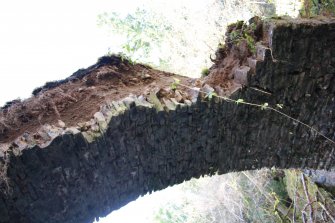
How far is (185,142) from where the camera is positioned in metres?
3.23

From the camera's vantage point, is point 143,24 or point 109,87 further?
point 143,24

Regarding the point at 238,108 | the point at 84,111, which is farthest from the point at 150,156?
the point at 238,108

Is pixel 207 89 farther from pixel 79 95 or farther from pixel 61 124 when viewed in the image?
pixel 61 124

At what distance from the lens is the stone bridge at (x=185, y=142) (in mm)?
2627

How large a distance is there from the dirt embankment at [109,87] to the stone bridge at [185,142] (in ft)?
0.51

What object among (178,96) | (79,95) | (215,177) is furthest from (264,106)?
(215,177)

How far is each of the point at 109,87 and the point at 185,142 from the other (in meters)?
0.82

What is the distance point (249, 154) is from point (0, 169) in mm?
2222

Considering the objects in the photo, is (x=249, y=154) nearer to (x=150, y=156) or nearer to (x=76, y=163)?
(x=150, y=156)

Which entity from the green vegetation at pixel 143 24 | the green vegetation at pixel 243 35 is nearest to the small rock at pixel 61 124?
the green vegetation at pixel 243 35

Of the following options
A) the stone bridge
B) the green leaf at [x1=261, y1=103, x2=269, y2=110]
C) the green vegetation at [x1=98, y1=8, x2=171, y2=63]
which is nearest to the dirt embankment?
the stone bridge

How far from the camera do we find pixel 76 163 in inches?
106

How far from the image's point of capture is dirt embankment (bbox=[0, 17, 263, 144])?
2.90 meters

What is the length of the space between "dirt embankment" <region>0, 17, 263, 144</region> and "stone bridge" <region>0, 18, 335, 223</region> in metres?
0.15
